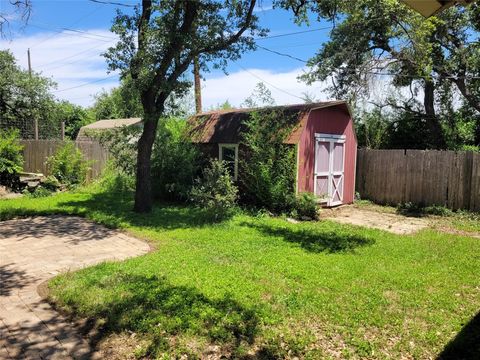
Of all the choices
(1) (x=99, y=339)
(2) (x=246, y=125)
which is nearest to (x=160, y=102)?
(2) (x=246, y=125)

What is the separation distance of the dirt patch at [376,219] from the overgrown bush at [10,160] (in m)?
10.6

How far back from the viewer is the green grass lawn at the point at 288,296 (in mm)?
3988

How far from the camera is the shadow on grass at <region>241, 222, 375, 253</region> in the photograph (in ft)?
25.2

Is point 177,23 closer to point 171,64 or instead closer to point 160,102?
point 171,64

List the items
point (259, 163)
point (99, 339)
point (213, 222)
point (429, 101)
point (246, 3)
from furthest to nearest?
point (429, 101), point (259, 163), point (246, 3), point (213, 222), point (99, 339)

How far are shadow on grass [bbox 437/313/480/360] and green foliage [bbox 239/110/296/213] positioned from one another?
6999 mm

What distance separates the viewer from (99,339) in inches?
157

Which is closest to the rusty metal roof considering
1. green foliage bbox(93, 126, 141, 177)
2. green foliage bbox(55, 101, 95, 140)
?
green foliage bbox(93, 126, 141, 177)

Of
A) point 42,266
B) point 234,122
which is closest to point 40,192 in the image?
point 234,122

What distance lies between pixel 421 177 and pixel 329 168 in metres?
2.89

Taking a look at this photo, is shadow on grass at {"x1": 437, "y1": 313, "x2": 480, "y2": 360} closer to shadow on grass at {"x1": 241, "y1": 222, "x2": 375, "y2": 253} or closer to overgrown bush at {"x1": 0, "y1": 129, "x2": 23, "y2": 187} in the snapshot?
shadow on grass at {"x1": 241, "y1": 222, "x2": 375, "y2": 253}

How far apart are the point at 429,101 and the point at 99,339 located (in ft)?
60.7

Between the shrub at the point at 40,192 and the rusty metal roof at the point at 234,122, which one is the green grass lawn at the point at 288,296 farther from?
the shrub at the point at 40,192

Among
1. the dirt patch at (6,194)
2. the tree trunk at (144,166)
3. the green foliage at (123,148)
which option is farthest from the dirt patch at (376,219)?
the dirt patch at (6,194)
